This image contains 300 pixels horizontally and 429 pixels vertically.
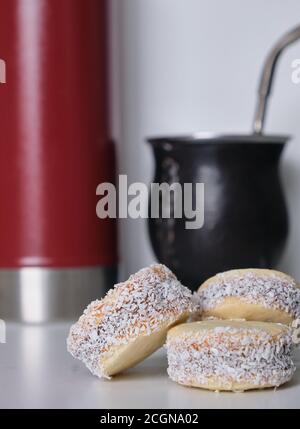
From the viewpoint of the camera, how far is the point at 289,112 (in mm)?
1286

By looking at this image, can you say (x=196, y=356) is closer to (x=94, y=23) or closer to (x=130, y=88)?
(x=94, y=23)

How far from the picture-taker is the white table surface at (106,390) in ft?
2.10

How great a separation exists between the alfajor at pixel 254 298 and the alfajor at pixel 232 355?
60 millimetres

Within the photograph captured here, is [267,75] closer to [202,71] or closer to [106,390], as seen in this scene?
[202,71]

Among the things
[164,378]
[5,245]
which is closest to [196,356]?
[164,378]

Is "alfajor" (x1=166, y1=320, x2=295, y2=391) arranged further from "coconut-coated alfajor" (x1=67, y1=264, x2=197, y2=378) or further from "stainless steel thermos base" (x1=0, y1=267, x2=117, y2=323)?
"stainless steel thermos base" (x1=0, y1=267, x2=117, y2=323)

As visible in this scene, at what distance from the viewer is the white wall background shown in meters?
1.28

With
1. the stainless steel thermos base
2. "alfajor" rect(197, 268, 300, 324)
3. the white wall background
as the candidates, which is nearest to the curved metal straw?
the white wall background

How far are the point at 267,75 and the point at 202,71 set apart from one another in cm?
16

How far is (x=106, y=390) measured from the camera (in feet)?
2.23

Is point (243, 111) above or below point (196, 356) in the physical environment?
above

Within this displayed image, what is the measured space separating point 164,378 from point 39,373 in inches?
4.4

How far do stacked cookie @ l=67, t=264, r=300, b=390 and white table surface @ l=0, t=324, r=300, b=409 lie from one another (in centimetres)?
1
